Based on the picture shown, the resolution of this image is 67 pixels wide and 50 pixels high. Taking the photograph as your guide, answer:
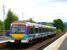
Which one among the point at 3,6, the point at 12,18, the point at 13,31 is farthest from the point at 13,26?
the point at 12,18

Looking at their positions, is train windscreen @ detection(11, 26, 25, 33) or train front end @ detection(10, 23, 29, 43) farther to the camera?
train windscreen @ detection(11, 26, 25, 33)

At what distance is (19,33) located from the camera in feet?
103

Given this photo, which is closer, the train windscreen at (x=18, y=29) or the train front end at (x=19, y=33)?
the train front end at (x=19, y=33)

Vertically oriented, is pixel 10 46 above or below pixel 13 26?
below

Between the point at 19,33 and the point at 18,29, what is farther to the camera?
the point at 18,29

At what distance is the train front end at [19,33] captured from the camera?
31.0 meters

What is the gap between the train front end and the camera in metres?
31.0

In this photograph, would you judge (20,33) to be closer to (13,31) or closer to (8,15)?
(13,31)

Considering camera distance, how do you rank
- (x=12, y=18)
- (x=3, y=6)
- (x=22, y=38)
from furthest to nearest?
(x=12, y=18)
(x=3, y=6)
(x=22, y=38)

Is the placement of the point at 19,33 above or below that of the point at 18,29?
below

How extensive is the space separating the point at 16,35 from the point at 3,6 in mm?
37771

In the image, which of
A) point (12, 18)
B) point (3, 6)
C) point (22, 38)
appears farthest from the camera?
point (12, 18)

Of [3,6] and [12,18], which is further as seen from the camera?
[12,18]

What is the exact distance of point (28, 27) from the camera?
106 feet
